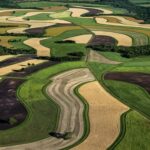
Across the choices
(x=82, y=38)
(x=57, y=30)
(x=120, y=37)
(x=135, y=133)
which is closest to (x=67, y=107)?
(x=135, y=133)

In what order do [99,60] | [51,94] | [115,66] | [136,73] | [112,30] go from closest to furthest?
[51,94] < [136,73] < [115,66] < [99,60] < [112,30]

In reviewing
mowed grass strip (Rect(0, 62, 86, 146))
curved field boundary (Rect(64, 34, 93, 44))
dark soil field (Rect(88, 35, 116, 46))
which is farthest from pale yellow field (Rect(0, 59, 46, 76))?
curved field boundary (Rect(64, 34, 93, 44))

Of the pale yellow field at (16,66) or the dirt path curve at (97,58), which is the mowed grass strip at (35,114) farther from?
the dirt path curve at (97,58)

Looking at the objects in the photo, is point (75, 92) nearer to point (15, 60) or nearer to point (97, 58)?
point (15, 60)

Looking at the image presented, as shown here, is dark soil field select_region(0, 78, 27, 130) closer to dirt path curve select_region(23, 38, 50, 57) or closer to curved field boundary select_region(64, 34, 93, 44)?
dirt path curve select_region(23, 38, 50, 57)

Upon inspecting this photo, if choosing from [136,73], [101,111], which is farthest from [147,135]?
[136,73]

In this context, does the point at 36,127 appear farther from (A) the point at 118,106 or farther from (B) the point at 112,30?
(B) the point at 112,30
